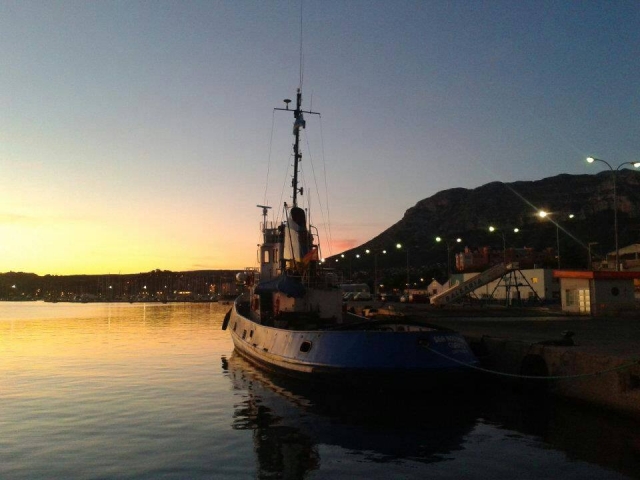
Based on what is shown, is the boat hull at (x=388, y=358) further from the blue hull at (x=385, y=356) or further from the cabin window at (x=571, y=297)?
the cabin window at (x=571, y=297)

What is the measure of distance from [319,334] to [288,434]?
5985 mm

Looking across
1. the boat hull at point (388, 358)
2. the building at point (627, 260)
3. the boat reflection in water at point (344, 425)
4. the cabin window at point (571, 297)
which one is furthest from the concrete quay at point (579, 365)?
the building at point (627, 260)

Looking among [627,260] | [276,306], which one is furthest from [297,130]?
[627,260]

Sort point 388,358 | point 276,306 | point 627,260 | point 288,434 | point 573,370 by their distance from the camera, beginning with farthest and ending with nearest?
point 627,260
point 276,306
point 388,358
point 573,370
point 288,434

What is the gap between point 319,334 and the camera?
20.8 m

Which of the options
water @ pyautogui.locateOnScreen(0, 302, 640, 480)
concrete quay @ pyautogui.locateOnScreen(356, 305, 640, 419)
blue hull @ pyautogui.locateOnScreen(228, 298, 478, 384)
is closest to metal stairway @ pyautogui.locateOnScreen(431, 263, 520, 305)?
concrete quay @ pyautogui.locateOnScreen(356, 305, 640, 419)

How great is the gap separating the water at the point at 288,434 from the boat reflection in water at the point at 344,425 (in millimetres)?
47

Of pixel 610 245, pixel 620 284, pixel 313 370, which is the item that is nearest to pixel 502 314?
pixel 620 284

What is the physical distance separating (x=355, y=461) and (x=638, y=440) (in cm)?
686

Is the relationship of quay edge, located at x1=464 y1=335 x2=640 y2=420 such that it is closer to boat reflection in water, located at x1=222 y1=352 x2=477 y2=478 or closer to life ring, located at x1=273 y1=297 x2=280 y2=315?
boat reflection in water, located at x1=222 y1=352 x2=477 y2=478

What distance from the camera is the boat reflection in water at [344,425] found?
12961mm

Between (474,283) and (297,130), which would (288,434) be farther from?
(474,283)

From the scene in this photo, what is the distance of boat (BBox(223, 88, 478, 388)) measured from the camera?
60.6 feet

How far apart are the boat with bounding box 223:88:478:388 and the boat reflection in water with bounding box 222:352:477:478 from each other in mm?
758
